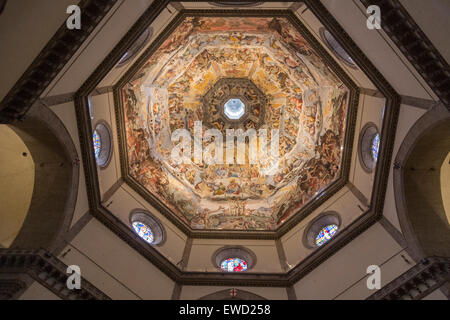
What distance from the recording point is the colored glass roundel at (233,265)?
17.1m

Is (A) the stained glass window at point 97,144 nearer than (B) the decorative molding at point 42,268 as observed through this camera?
No

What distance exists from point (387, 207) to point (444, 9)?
25.1 ft

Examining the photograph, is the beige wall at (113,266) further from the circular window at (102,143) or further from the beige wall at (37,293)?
the circular window at (102,143)

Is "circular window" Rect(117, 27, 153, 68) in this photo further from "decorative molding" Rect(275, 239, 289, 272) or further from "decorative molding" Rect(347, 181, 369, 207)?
"decorative molding" Rect(347, 181, 369, 207)

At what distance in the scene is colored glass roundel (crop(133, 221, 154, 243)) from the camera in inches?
677

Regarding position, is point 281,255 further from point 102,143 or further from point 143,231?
point 102,143

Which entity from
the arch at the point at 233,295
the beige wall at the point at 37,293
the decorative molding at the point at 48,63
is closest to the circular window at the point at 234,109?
the arch at the point at 233,295

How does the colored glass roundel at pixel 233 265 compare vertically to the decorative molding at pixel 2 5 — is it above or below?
above

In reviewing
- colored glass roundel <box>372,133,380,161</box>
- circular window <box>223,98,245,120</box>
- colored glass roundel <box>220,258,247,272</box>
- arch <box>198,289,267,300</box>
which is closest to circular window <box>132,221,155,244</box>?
colored glass roundel <box>220,258,247,272</box>

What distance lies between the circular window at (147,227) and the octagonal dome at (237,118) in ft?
4.25

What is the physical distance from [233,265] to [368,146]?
26.2 ft

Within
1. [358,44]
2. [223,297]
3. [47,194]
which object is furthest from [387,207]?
[47,194]

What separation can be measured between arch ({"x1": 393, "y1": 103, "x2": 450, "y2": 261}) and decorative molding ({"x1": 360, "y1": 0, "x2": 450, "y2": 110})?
1.80 m

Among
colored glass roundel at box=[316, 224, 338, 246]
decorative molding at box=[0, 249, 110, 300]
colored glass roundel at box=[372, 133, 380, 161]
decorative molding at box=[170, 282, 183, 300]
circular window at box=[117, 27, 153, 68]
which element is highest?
circular window at box=[117, 27, 153, 68]
